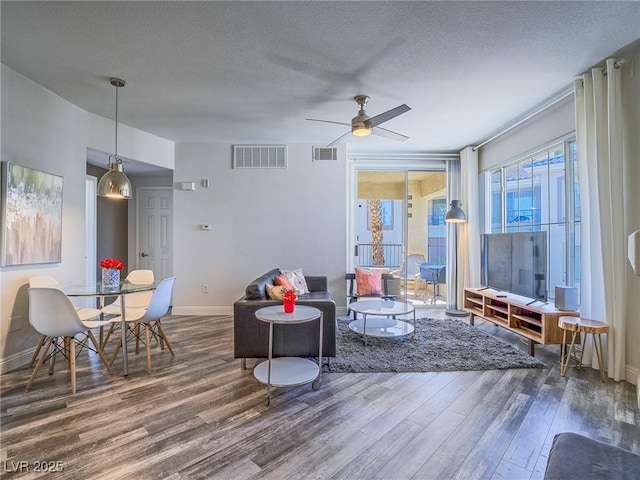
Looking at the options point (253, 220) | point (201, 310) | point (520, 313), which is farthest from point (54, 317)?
point (520, 313)

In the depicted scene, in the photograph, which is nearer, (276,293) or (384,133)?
(276,293)

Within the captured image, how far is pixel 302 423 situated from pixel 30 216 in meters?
3.22

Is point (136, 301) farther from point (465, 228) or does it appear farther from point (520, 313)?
point (465, 228)

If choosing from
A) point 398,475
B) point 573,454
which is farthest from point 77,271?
point 573,454

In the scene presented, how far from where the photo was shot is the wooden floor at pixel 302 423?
165 centimetres

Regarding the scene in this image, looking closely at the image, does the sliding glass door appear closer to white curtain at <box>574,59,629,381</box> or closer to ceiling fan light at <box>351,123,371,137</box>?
ceiling fan light at <box>351,123,371,137</box>

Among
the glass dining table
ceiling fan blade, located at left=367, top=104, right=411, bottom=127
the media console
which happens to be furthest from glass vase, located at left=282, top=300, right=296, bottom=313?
the media console

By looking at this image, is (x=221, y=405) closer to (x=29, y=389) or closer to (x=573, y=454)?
(x=29, y=389)

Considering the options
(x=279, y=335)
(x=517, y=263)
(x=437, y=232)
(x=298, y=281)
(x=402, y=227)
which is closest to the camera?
(x=279, y=335)

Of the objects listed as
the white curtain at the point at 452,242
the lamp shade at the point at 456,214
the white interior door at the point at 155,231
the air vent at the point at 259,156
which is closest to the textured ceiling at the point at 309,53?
the air vent at the point at 259,156

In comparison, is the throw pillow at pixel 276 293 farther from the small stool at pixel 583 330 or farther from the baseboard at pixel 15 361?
the small stool at pixel 583 330

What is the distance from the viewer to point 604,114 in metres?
2.71

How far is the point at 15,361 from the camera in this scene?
288cm

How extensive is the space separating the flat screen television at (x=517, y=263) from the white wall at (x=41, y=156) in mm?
5273
